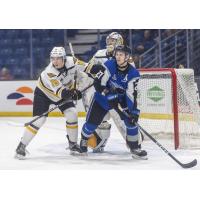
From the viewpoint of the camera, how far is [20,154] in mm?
3719

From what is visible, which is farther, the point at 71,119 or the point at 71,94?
the point at 71,119

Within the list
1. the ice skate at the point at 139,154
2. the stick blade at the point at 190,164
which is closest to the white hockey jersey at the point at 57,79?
the ice skate at the point at 139,154

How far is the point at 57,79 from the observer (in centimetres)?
367

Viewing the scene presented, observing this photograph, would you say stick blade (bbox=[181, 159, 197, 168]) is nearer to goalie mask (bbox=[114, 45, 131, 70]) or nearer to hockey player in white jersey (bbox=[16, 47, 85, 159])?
goalie mask (bbox=[114, 45, 131, 70])

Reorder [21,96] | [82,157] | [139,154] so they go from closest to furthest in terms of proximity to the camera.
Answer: [139,154], [82,157], [21,96]

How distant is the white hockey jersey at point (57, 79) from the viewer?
3657mm

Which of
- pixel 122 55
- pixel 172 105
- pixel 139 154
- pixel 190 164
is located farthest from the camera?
pixel 172 105

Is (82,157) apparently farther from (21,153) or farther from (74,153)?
(21,153)

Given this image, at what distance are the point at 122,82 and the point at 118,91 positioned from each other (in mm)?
70

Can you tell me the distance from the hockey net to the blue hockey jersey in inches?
27.9

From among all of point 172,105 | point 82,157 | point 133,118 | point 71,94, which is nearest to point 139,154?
point 133,118

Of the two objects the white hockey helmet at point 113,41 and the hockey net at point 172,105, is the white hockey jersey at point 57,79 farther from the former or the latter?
the hockey net at point 172,105

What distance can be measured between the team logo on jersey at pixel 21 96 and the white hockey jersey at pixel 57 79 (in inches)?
127

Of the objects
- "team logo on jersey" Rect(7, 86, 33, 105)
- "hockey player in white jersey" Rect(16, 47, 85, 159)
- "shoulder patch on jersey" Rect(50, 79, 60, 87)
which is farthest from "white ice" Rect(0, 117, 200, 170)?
"team logo on jersey" Rect(7, 86, 33, 105)
